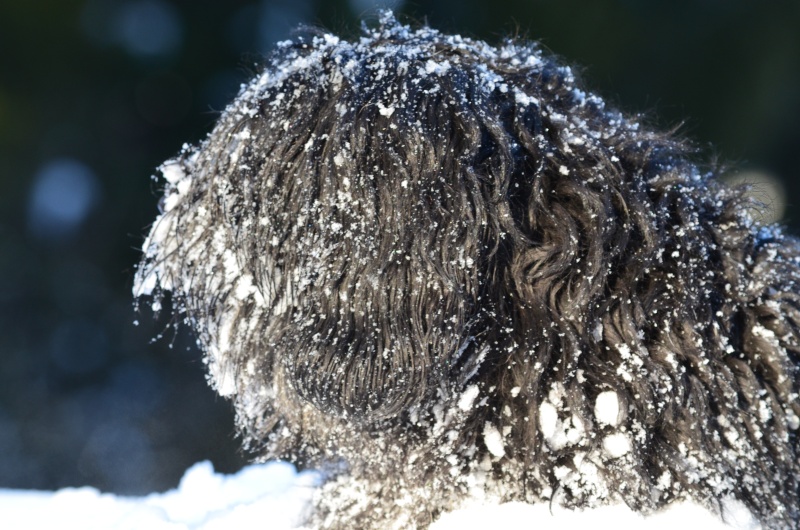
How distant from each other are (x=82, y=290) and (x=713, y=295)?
12.3 ft

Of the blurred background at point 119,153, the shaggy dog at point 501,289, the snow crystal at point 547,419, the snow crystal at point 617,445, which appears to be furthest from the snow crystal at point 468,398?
the blurred background at point 119,153

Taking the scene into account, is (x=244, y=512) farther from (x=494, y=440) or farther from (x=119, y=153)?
(x=119, y=153)

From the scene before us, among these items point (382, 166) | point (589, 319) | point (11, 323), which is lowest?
point (589, 319)

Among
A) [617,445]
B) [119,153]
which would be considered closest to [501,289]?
[617,445]

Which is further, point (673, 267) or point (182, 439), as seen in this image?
point (182, 439)

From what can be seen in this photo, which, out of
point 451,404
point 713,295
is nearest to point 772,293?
point 713,295

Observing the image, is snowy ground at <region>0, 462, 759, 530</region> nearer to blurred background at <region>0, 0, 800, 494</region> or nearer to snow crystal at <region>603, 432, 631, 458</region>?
snow crystal at <region>603, 432, 631, 458</region>

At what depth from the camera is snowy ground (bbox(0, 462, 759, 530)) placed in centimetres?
111

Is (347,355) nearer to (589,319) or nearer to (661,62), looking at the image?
(589,319)

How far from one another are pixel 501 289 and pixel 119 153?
134 inches

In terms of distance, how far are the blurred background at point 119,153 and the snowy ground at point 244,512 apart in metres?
1.68

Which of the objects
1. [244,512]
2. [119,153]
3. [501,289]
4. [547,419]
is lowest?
[244,512]

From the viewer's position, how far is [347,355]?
3.84 ft

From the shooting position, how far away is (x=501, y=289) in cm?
118
